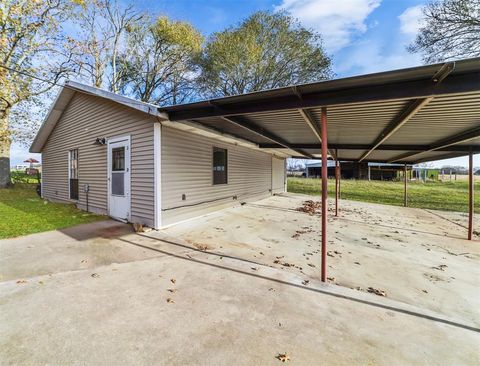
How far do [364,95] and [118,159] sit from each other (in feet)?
20.3

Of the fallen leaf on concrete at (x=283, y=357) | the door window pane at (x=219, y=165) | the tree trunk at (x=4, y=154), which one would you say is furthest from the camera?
the tree trunk at (x=4, y=154)

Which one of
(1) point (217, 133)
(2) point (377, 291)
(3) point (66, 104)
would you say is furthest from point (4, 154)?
(2) point (377, 291)

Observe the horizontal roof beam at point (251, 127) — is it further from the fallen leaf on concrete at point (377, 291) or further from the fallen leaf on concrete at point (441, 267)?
the fallen leaf on concrete at point (441, 267)

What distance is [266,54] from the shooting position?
14977 millimetres

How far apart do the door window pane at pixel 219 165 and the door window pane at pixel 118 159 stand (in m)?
2.72

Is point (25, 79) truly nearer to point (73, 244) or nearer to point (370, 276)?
point (73, 244)

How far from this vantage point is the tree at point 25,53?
10094 millimetres

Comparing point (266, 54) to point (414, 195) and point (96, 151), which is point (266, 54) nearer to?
point (96, 151)

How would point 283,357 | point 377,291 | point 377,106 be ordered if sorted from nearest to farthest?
point 283,357 < point 377,291 < point 377,106

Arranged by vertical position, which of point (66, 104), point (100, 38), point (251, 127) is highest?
point (100, 38)

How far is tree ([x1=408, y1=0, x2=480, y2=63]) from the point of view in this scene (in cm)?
888

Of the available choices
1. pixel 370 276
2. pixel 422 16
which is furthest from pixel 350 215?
pixel 422 16

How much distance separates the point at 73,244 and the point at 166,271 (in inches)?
91.2

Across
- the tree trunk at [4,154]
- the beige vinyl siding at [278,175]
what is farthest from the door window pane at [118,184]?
the tree trunk at [4,154]
